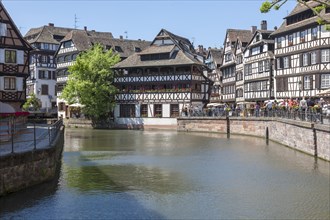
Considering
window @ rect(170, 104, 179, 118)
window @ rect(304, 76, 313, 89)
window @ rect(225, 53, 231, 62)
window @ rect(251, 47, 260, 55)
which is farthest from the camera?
window @ rect(225, 53, 231, 62)

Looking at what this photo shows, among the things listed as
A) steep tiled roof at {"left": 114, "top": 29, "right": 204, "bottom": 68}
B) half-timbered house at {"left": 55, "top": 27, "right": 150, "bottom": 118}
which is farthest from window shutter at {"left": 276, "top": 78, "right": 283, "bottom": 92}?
half-timbered house at {"left": 55, "top": 27, "right": 150, "bottom": 118}

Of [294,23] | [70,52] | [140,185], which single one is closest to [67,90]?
[70,52]

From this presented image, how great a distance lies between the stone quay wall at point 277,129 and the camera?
29469 mm

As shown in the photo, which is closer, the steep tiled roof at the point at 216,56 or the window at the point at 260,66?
the window at the point at 260,66

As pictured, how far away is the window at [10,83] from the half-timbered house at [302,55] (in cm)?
2880

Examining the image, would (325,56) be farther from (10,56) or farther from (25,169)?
(25,169)

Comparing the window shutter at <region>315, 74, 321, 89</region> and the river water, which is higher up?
the window shutter at <region>315, 74, 321, 89</region>

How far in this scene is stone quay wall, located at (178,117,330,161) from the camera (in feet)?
96.7

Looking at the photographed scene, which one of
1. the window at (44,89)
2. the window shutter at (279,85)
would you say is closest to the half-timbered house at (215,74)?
the window shutter at (279,85)

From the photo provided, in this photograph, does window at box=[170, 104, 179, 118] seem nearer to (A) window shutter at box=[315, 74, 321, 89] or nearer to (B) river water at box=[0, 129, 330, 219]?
(A) window shutter at box=[315, 74, 321, 89]

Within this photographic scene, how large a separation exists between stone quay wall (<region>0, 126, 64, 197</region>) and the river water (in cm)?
38

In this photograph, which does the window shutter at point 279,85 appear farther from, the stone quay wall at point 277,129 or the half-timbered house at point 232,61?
the half-timbered house at point 232,61

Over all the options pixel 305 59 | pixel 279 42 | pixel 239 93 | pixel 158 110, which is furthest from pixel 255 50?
pixel 158 110

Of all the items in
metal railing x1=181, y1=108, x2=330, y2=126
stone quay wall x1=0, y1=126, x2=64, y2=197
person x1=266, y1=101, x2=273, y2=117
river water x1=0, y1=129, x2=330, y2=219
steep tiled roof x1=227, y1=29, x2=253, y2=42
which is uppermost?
steep tiled roof x1=227, y1=29, x2=253, y2=42
